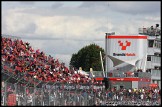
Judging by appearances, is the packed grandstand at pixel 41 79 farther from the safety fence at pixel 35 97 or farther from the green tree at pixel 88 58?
the green tree at pixel 88 58

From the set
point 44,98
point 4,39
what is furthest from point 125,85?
point 44,98

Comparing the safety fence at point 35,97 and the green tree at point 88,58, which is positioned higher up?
the green tree at point 88,58

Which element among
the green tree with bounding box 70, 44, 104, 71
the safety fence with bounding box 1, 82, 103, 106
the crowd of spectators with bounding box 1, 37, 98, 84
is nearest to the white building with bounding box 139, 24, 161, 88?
the green tree with bounding box 70, 44, 104, 71

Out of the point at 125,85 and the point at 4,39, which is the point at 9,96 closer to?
the point at 4,39

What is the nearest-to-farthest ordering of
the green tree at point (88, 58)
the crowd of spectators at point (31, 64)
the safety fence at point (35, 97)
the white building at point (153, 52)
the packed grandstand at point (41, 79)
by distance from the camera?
1. the safety fence at point (35, 97)
2. the packed grandstand at point (41, 79)
3. the crowd of spectators at point (31, 64)
4. the white building at point (153, 52)
5. the green tree at point (88, 58)

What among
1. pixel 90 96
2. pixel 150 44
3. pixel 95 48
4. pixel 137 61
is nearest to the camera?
pixel 90 96

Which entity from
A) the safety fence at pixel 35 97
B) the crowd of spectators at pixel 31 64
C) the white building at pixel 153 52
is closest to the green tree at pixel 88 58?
the white building at pixel 153 52

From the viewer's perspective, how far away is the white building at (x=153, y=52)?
9356cm

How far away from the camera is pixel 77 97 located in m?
35.1

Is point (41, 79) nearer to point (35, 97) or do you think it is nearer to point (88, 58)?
point (35, 97)

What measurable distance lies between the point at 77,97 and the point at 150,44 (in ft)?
199

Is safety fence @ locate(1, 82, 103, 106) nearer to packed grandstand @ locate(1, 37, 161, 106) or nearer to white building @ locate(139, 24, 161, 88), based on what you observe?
packed grandstand @ locate(1, 37, 161, 106)

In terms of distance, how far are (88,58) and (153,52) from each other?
32.0m

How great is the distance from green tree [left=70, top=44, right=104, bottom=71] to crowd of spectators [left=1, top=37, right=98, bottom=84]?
68.0 m
